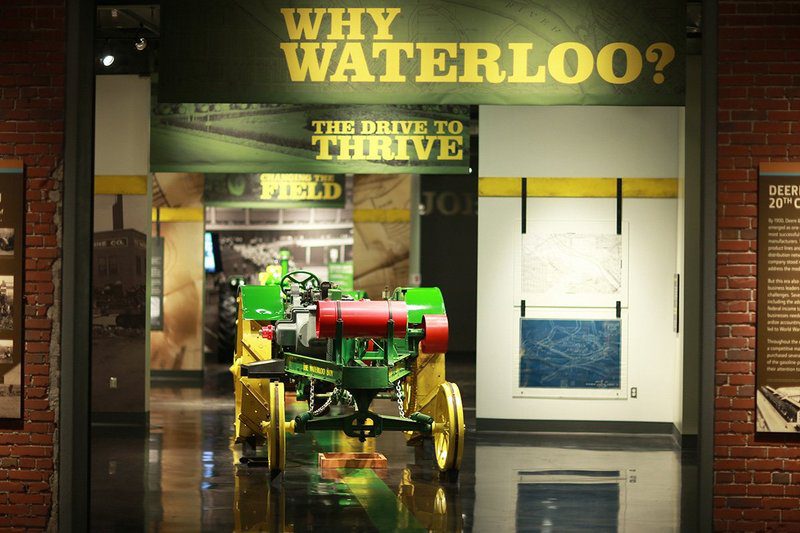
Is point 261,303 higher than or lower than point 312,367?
higher

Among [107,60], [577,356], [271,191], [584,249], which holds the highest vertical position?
[107,60]

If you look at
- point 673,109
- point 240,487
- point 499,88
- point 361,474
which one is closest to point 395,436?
point 361,474

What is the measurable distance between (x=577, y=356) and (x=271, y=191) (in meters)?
6.58

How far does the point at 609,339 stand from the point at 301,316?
3.66 metres

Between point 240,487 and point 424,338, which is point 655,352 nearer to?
point 424,338

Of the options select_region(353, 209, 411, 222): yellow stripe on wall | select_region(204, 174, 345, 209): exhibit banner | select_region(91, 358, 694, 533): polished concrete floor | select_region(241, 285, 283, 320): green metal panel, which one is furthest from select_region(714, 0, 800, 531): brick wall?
select_region(353, 209, 411, 222): yellow stripe on wall

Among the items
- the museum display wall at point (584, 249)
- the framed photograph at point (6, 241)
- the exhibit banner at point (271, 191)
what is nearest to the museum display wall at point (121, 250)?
the museum display wall at point (584, 249)

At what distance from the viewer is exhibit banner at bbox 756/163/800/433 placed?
7430 millimetres

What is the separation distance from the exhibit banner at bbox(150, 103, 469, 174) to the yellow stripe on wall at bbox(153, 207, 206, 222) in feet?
16.6

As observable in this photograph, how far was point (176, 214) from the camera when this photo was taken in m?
17.3

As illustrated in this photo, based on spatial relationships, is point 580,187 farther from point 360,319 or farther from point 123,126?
point 123,126

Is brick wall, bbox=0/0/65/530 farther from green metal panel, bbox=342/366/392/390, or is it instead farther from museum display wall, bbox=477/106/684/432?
museum display wall, bbox=477/106/684/432

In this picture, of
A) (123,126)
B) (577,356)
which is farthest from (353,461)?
(123,126)

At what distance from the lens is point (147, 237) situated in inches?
512
